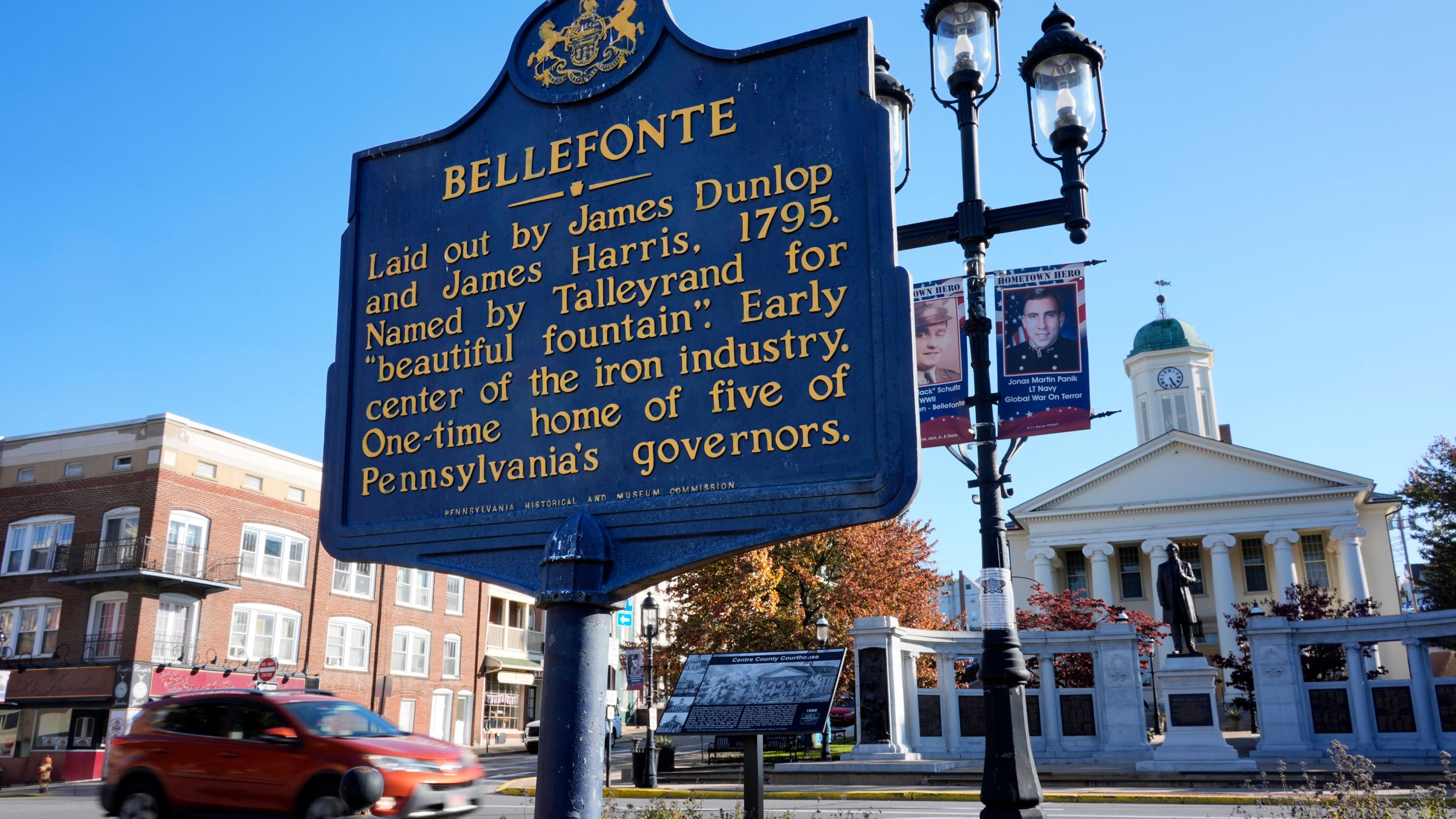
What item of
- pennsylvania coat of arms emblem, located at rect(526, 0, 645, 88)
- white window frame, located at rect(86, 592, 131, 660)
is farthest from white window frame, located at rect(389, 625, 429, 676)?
pennsylvania coat of arms emblem, located at rect(526, 0, 645, 88)

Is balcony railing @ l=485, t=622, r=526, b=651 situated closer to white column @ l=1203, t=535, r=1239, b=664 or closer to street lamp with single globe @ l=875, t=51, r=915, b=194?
white column @ l=1203, t=535, r=1239, b=664

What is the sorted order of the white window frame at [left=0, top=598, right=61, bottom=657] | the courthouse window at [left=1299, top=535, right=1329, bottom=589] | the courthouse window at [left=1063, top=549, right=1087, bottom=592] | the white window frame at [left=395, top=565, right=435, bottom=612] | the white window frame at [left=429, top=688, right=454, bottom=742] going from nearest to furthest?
the white window frame at [left=0, top=598, right=61, bottom=657] → the white window frame at [left=395, top=565, right=435, bottom=612] → the white window frame at [left=429, top=688, right=454, bottom=742] → the courthouse window at [left=1299, top=535, right=1329, bottom=589] → the courthouse window at [left=1063, top=549, right=1087, bottom=592]

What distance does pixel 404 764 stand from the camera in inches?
375

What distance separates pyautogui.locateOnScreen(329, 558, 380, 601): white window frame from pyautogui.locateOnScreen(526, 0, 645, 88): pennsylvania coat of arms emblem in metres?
40.7

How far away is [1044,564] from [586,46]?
5635cm

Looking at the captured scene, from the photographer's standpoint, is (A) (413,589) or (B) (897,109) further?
(A) (413,589)

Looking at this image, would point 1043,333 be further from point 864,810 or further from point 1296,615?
point 1296,615

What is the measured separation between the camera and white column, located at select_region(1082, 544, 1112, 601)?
57281 mm

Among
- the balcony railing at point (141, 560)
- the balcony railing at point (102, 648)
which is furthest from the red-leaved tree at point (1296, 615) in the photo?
the balcony railing at point (102, 648)

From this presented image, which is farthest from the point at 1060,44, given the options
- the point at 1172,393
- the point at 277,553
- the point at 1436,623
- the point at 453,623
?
the point at 1172,393

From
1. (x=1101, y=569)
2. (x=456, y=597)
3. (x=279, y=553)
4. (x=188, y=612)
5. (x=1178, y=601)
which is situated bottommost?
(x=1178, y=601)

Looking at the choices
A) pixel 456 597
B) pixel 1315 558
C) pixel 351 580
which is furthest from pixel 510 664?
pixel 1315 558

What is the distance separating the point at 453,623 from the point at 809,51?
48.3 meters

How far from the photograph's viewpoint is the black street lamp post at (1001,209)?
9.17 meters
